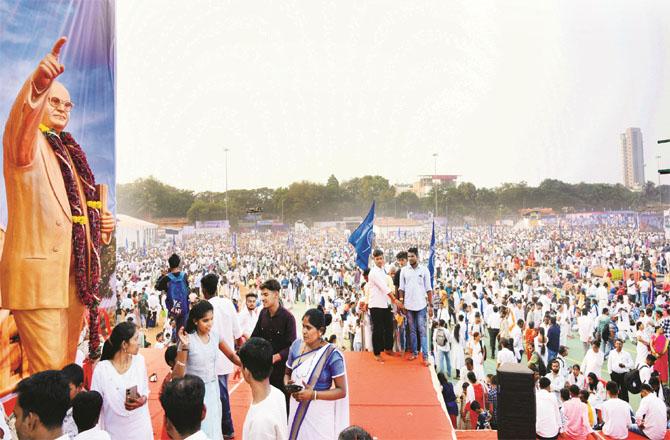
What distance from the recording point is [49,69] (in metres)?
3.88

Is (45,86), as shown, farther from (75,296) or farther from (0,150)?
(75,296)

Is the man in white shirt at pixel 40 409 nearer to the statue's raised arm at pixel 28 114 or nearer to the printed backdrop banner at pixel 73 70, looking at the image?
the printed backdrop banner at pixel 73 70

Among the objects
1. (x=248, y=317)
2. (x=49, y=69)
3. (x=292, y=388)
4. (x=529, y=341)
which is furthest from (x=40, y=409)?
(x=529, y=341)

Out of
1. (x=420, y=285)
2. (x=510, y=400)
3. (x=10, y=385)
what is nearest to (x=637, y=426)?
(x=420, y=285)

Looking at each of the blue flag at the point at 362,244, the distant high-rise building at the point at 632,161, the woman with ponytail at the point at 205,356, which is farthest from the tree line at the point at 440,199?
the woman with ponytail at the point at 205,356

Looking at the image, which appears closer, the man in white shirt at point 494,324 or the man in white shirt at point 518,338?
the man in white shirt at point 518,338

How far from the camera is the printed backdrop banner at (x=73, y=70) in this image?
3.54 m

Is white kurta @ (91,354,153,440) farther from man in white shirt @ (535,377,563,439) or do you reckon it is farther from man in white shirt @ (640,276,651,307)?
man in white shirt @ (640,276,651,307)

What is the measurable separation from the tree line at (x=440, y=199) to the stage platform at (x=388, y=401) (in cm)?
3814

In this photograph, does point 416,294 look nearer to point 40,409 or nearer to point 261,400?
point 261,400

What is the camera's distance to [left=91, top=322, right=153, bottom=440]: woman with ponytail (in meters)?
2.74

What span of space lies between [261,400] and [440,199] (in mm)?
50896

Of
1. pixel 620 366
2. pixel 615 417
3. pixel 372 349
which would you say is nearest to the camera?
pixel 615 417

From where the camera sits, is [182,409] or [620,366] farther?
[620,366]
